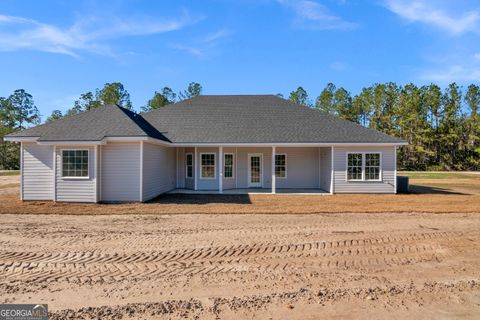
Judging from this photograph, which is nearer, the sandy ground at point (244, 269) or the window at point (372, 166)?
the sandy ground at point (244, 269)

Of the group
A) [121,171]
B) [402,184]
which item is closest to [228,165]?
[121,171]

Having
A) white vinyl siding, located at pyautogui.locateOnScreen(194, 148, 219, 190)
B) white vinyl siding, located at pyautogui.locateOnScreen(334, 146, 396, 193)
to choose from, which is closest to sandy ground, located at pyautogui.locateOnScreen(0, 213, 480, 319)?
white vinyl siding, located at pyautogui.locateOnScreen(334, 146, 396, 193)

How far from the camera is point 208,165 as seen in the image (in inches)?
741

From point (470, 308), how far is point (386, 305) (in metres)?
1.04

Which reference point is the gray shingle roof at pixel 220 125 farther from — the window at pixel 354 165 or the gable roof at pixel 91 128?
the window at pixel 354 165

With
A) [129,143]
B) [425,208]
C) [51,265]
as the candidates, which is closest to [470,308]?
[51,265]

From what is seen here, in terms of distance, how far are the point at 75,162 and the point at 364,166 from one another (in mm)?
13539

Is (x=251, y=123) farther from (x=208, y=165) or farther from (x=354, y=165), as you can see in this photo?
(x=354, y=165)

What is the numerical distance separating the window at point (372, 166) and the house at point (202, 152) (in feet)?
0.17

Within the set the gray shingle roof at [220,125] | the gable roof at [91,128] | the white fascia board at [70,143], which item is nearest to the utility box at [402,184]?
the gray shingle roof at [220,125]

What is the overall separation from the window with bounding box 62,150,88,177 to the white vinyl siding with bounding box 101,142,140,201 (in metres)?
0.69

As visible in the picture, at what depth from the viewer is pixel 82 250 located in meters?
6.80

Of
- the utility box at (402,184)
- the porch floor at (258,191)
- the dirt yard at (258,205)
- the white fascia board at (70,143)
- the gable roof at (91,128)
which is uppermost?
the gable roof at (91,128)

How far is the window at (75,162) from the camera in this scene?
13.8m
